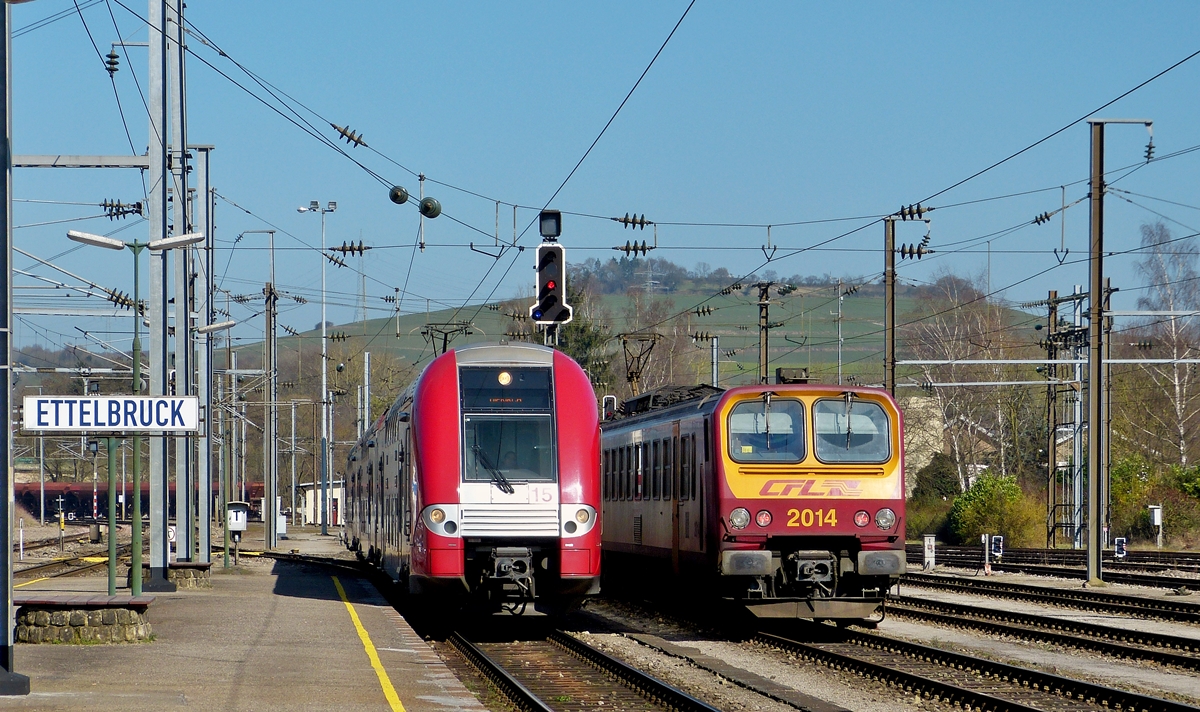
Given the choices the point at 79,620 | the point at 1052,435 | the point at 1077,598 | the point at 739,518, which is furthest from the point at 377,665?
the point at 1052,435

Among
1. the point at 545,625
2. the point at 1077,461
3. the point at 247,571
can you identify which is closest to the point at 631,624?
the point at 545,625

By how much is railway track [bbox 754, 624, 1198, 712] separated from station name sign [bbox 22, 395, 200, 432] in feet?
24.3

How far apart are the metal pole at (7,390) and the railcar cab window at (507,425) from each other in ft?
23.4

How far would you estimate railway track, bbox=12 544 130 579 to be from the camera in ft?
118

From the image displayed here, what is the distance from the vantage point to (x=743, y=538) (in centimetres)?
1738

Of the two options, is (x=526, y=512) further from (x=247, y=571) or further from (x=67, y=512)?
(x=67, y=512)

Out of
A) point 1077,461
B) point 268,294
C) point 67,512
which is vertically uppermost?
point 268,294

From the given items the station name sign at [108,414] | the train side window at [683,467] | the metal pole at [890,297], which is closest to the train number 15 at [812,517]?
the train side window at [683,467]

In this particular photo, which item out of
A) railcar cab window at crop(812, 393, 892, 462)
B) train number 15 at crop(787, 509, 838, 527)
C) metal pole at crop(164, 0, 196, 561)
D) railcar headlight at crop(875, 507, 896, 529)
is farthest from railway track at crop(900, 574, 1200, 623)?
metal pole at crop(164, 0, 196, 561)

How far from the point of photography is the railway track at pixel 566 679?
1281 cm

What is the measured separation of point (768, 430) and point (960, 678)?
15.0 ft

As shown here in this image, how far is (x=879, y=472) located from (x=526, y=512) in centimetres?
431

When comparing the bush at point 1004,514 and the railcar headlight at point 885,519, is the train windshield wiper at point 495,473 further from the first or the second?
the bush at point 1004,514

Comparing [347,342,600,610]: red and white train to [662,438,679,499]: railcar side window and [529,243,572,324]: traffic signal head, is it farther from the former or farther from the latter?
[662,438,679,499]: railcar side window
